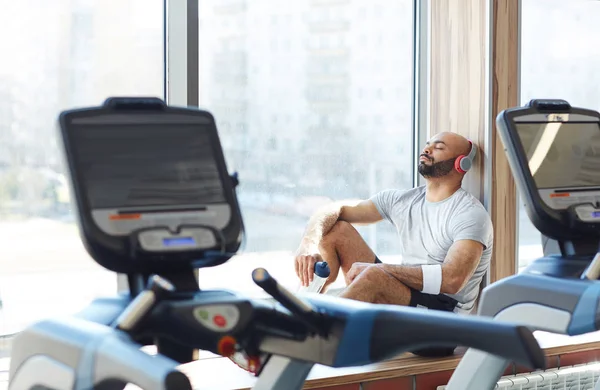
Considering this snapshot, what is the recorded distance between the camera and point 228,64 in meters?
3.13

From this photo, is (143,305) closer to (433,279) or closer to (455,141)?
(433,279)

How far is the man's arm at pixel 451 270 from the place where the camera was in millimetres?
2988

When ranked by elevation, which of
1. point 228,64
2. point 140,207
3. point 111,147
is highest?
point 228,64

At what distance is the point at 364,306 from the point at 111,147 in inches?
20.3

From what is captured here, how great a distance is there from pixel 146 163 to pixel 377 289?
5.40ft

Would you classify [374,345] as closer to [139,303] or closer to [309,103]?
[139,303]

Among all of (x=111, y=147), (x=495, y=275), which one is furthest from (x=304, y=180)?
(x=111, y=147)

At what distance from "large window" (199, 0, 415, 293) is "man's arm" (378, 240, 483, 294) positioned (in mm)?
500

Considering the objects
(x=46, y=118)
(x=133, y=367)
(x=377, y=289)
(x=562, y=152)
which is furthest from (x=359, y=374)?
(x=133, y=367)

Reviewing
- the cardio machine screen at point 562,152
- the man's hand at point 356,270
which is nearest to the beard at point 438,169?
the man's hand at point 356,270

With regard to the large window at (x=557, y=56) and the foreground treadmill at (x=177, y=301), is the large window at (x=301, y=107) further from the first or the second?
the foreground treadmill at (x=177, y=301)

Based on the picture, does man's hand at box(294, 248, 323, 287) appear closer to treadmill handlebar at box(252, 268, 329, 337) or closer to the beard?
the beard

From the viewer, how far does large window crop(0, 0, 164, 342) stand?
9.00ft

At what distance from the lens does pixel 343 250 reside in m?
3.21
